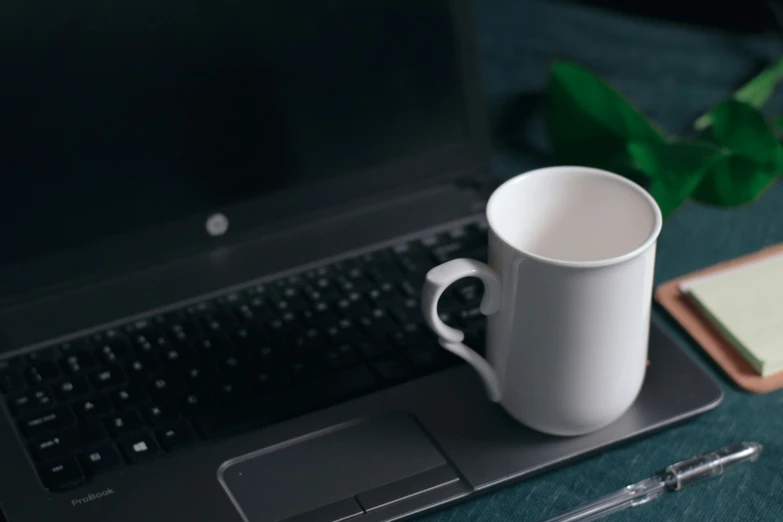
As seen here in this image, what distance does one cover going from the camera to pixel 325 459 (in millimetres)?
550

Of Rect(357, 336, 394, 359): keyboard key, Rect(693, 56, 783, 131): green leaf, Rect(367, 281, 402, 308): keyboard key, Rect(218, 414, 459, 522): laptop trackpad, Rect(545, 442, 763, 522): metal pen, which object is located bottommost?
Rect(545, 442, 763, 522): metal pen

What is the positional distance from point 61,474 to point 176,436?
0.07m

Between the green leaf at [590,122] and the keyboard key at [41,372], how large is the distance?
42cm

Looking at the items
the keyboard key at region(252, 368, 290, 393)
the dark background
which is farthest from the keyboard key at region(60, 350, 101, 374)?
Result: the dark background

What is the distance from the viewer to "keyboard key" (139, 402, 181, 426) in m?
0.56

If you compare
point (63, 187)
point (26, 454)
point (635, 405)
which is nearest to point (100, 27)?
point (63, 187)

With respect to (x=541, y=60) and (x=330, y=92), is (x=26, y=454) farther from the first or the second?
(x=541, y=60)

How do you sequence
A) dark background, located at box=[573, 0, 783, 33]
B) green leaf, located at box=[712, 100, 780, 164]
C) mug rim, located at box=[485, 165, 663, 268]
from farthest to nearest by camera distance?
dark background, located at box=[573, 0, 783, 33] < green leaf, located at box=[712, 100, 780, 164] < mug rim, located at box=[485, 165, 663, 268]

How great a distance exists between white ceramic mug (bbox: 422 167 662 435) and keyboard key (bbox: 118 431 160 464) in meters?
0.18

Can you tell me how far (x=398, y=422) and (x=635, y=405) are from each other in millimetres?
142

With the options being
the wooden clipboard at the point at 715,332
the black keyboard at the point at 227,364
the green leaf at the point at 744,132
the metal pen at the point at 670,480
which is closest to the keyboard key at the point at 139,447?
the black keyboard at the point at 227,364

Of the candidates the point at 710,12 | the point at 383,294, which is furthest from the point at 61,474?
the point at 710,12

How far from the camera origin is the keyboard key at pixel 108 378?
1.92 ft

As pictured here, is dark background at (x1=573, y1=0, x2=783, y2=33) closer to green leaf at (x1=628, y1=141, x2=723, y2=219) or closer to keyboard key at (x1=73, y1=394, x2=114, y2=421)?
green leaf at (x1=628, y1=141, x2=723, y2=219)
